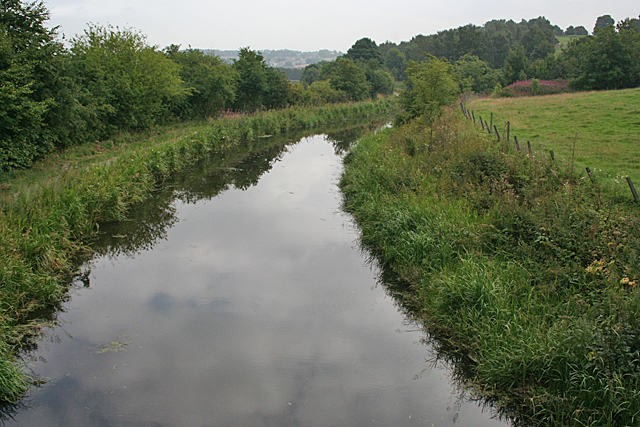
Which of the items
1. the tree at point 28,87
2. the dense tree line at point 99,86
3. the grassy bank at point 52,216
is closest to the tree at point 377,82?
the dense tree line at point 99,86

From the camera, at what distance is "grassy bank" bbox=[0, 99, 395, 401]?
5.84 m

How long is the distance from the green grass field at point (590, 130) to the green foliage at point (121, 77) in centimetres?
1558

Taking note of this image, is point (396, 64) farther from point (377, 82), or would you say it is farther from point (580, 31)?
point (580, 31)

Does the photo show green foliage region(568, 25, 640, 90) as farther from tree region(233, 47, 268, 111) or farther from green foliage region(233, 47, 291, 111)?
tree region(233, 47, 268, 111)

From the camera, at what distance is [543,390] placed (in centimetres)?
450

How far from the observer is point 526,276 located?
20.3ft

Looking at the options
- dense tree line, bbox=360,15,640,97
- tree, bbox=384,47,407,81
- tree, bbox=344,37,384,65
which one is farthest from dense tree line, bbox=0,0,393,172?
tree, bbox=384,47,407,81

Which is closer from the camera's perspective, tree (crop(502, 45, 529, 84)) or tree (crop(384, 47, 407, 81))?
tree (crop(502, 45, 529, 84))

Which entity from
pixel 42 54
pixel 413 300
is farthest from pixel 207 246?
pixel 42 54

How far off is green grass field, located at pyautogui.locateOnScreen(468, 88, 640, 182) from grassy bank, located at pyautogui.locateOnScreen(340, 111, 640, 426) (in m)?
2.06

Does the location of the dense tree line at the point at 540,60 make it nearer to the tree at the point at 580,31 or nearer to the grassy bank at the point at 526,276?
the grassy bank at the point at 526,276

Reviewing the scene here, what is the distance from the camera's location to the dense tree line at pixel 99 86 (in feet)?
37.9

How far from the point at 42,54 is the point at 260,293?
10503mm

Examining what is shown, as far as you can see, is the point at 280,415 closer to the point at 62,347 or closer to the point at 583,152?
the point at 62,347
